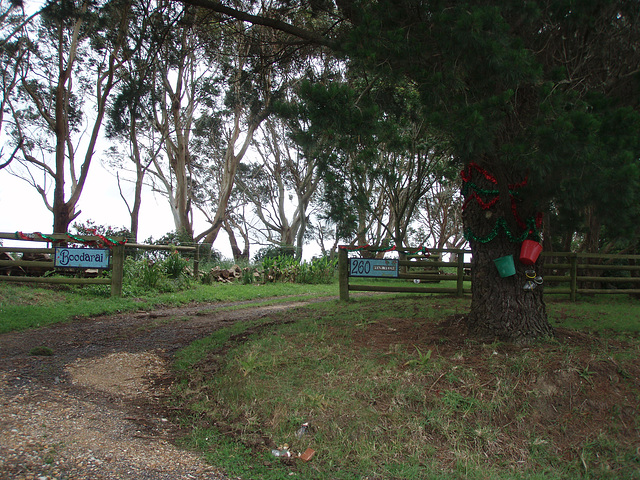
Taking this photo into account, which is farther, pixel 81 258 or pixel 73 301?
pixel 81 258

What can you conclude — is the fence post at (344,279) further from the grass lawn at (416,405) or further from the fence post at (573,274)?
the fence post at (573,274)

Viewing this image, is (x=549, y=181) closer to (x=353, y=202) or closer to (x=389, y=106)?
(x=389, y=106)

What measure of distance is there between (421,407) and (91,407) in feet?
9.26

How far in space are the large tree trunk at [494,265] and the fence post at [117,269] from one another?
7.60 m

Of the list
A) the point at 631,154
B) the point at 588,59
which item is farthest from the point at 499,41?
the point at 588,59

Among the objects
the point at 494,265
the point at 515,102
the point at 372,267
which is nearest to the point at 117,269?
the point at 372,267

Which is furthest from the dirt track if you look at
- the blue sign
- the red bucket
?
the red bucket

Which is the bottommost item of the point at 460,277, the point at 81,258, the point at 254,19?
the point at 460,277

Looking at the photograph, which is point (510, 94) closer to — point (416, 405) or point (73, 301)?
point (416, 405)

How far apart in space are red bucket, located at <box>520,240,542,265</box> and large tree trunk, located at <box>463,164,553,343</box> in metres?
0.13

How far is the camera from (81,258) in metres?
9.80

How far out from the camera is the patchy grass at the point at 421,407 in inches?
133

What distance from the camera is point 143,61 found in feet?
22.7

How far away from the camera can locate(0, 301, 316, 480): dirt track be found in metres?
3.04
